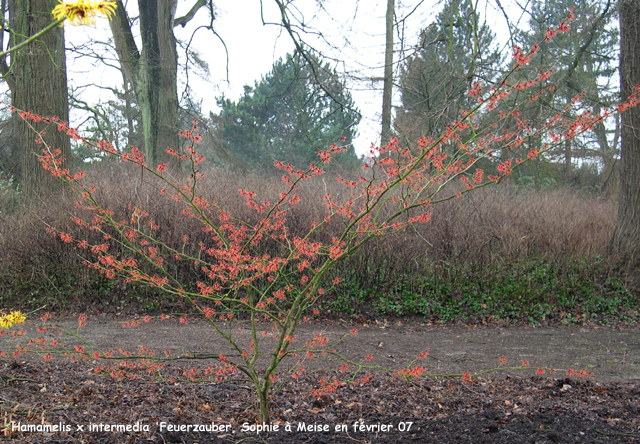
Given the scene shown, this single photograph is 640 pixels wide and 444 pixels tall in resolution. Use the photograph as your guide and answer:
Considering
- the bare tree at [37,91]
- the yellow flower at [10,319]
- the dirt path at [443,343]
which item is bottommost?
the dirt path at [443,343]

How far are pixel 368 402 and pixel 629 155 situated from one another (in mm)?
7747

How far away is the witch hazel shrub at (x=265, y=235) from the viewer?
10.8 ft

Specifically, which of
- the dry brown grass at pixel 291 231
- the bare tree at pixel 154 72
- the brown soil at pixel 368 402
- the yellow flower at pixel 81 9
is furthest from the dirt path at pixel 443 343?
the bare tree at pixel 154 72

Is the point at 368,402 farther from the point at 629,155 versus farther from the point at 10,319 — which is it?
the point at 629,155

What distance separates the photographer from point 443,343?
681cm

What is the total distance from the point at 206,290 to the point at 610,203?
12.9 m

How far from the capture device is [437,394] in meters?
4.12

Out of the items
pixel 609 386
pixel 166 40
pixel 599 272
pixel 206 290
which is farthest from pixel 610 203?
pixel 206 290

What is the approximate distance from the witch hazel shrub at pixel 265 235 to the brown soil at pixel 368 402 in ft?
0.69

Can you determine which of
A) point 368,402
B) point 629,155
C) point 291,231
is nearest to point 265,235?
point 291,231

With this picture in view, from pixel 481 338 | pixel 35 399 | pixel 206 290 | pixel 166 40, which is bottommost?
pixel 481 338

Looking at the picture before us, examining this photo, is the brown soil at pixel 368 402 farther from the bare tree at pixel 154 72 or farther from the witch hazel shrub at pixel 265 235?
the bare tree at pixel 154 72

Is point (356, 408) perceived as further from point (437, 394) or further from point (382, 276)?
point (382, 276)

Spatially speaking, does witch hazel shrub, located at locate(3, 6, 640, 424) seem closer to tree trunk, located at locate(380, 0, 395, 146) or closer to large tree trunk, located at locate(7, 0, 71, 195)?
large tree trunk, located at locate(7, 0, 71, 195)
